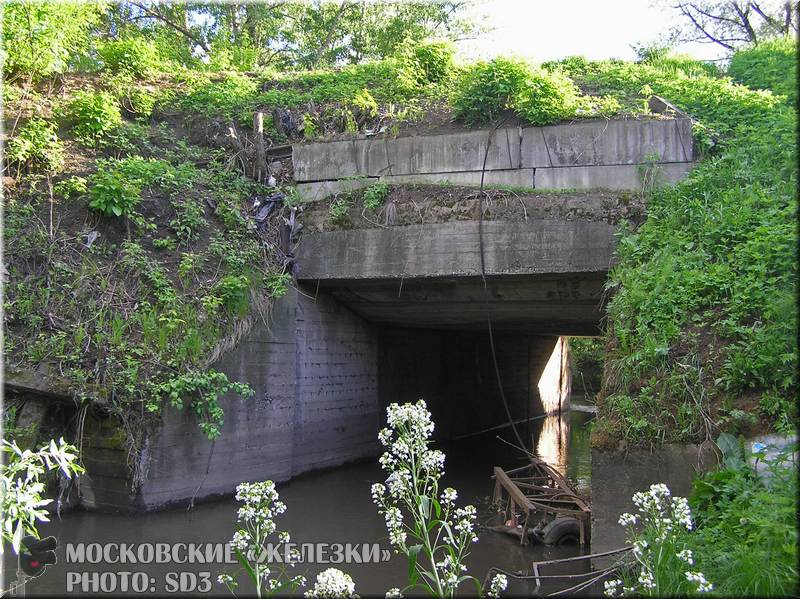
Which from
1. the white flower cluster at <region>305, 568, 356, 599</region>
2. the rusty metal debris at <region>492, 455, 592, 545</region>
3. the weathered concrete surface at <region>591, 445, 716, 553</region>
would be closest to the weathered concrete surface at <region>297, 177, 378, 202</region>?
the rusty metal debris at <region>492, 455, 592, 545</region>

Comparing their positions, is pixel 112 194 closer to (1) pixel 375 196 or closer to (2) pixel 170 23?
(1) pixel 375 196

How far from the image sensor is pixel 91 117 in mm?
10117

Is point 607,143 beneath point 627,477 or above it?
above

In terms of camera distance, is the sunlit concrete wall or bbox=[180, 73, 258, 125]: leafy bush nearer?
bbox=[180, 73, 258, 125]: leafy bush

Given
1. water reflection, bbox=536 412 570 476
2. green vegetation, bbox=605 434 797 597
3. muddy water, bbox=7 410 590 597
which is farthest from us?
water reflection, bbox=536 412 570 476

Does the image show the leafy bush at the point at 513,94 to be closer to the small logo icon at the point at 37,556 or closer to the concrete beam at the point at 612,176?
the concrete beam at the point at 612,176

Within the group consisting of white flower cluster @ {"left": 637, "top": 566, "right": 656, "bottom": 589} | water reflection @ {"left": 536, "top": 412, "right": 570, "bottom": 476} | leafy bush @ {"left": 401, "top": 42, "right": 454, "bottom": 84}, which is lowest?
water reflection @ {"left": 536, "top": 412, "right": 570, "bottom": 476}

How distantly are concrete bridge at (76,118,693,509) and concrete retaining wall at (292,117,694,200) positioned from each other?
16mm

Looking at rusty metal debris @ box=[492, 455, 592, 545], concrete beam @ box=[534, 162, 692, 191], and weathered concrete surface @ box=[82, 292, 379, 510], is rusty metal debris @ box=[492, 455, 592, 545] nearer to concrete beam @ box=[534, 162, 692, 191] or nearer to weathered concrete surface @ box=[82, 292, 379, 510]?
weathered concrete surface @ box=[82, 292, 379, 510]

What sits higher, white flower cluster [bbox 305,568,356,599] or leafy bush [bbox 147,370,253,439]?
leafy bush [bbox 147,370,253,439]

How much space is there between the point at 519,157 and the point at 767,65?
5500mm

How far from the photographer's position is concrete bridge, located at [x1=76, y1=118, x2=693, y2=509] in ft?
26.2

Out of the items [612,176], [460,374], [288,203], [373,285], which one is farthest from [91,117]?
[460,374]

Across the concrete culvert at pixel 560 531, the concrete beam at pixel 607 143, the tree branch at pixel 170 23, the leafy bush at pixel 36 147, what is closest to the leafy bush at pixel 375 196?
the concrete beam at pixel 607 143
